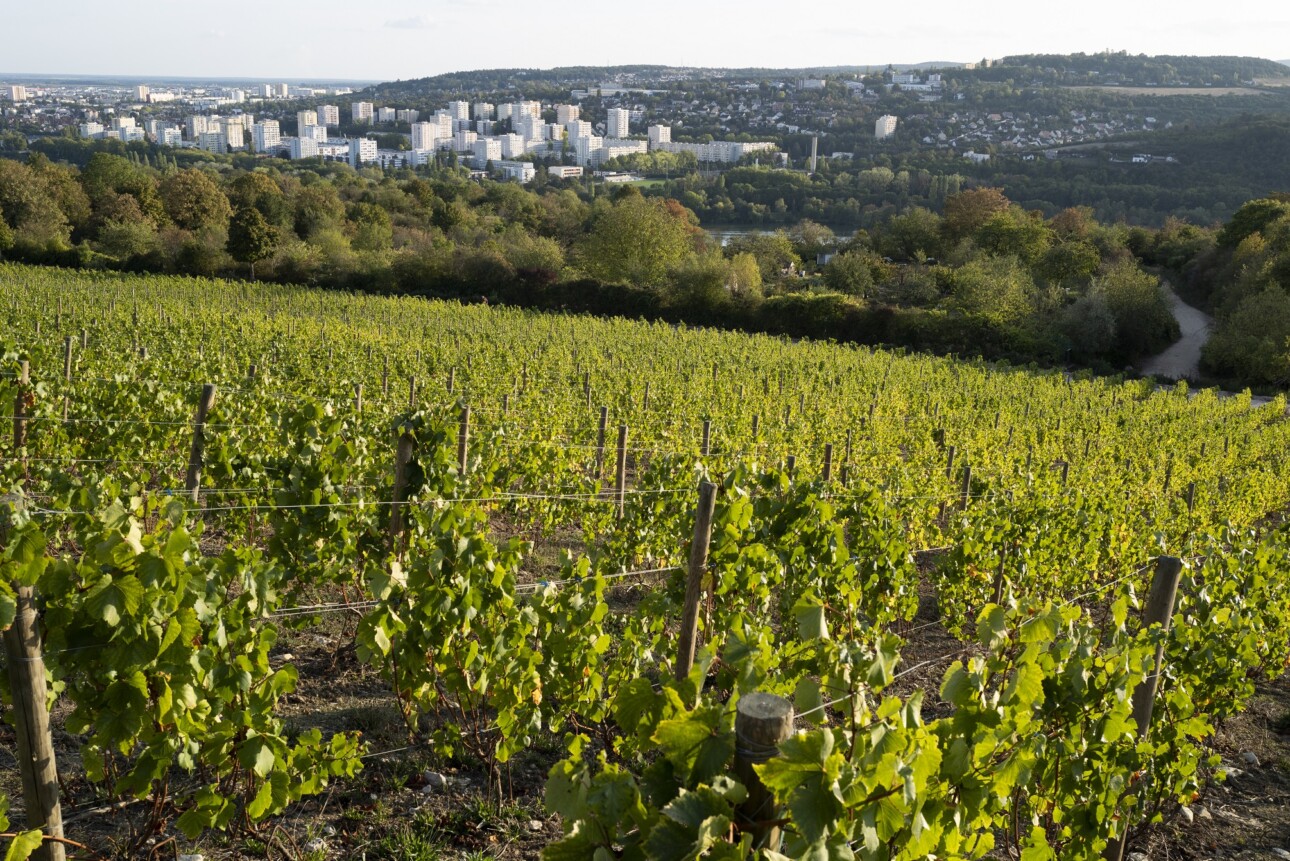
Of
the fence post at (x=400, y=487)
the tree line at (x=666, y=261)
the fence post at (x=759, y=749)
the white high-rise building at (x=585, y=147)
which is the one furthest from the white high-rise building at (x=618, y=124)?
the fence post at (x=759, y=749)

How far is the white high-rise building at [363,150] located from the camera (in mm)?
162000

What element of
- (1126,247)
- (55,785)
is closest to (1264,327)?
(1126,247)

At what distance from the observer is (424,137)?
18438cm

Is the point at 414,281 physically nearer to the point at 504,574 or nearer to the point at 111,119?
the point at 504,574

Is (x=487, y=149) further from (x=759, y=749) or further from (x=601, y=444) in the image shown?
(x=759, y=749)

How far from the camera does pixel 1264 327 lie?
28.2 m

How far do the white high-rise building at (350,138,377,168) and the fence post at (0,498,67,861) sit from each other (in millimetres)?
169031

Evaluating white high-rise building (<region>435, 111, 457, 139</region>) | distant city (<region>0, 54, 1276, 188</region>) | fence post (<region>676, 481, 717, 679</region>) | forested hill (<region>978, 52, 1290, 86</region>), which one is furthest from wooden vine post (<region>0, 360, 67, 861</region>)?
white high-rise building (<region>435, 111, 457, 139</region>)

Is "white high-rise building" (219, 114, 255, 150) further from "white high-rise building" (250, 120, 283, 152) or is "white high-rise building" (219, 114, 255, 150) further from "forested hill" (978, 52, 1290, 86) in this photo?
"forested hill" (978, 52, 1290, 86)

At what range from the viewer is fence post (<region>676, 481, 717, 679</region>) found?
4184 mm

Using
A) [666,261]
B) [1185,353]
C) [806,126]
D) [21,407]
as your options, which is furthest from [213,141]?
[21,407]

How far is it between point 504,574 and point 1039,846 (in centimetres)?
245

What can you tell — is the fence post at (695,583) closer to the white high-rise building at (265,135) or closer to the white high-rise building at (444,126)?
the white high-rise building at (444,126)

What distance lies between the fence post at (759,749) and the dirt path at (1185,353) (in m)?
30.7
